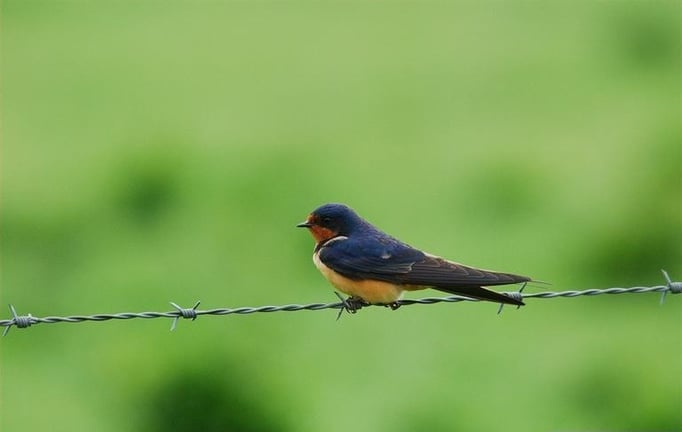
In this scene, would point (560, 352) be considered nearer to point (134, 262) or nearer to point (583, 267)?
point (583, 267)

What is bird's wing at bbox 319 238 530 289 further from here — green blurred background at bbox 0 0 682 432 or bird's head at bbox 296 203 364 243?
green blurred background at bbox 0 0 682 432

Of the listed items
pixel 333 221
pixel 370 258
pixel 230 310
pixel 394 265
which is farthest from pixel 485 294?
pixel 333 221

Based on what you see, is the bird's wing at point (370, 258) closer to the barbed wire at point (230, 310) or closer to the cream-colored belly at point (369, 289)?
the cream-colored belly at point (369, 289)

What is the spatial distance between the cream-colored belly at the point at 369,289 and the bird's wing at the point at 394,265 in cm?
3

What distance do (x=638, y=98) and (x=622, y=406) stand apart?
5684 mm

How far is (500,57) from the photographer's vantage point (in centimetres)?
1455

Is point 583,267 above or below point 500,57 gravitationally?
below

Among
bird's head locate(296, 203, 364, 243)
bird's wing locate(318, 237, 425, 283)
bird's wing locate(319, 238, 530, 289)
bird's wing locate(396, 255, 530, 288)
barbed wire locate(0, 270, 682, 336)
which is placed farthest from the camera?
bird's head locate(296, 203, 364, 243)

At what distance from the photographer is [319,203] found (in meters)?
11.9

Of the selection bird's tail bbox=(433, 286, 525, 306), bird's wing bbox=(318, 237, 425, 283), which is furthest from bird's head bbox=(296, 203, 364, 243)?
bird's tail bbox=(433, 286, 525, 306)

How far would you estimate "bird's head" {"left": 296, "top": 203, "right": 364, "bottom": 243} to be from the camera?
5.95 metres

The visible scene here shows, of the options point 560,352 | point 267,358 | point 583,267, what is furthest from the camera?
point 583,267

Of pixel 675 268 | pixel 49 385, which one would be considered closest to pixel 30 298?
pixel 49 385

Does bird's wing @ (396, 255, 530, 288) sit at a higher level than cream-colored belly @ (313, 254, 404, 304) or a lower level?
higher
